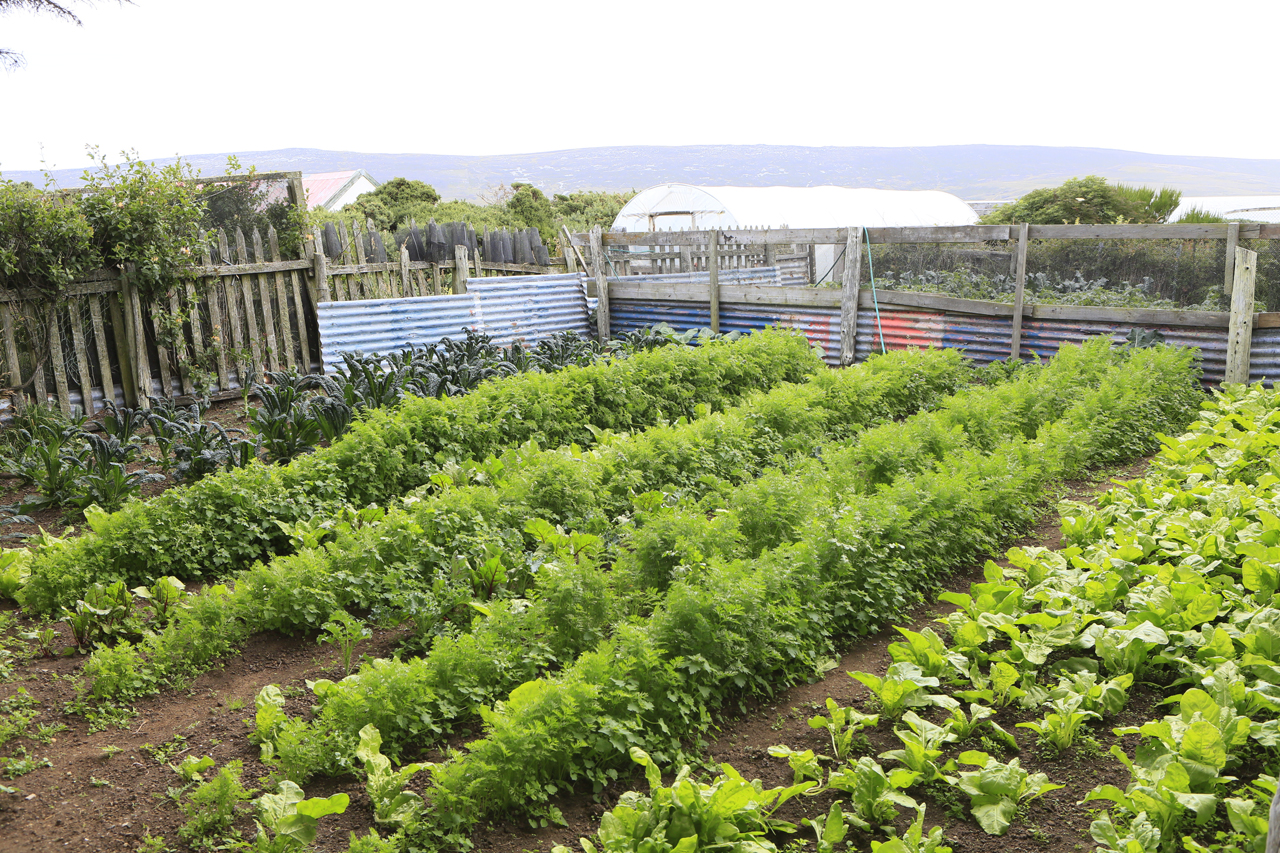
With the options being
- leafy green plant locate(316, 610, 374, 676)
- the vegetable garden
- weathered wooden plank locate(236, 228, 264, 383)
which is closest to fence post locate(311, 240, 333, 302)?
weathered wooden plank locate(236, 228, 264, 383)

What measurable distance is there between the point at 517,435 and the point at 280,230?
626cm

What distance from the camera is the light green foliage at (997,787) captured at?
2.97m

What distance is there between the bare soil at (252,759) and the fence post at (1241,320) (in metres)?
6.57

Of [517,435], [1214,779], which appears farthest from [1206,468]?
[517,435]

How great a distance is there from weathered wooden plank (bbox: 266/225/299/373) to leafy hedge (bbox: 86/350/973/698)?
225 inches

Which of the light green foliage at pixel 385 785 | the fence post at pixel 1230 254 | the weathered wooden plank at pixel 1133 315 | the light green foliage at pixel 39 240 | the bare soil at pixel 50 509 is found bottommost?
the light green foliage at pixel 385 785

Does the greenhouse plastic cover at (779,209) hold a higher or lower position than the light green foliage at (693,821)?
higher

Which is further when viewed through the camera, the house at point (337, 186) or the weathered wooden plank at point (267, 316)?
the house at point (337, 186)

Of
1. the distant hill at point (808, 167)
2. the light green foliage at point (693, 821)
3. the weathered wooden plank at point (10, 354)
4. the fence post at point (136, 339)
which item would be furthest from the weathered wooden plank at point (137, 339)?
the distant hill at point (808, 167)

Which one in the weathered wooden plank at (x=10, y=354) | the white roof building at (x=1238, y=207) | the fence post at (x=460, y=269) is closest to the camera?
the weathered wooden plank at (x=10, y=354)

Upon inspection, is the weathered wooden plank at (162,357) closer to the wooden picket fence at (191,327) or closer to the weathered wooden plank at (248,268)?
the wooden picket fence at (191,327)

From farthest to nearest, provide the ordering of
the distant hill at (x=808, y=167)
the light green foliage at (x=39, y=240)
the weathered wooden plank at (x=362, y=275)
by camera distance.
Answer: the distant hill at (x=808, y=167) < the weathered wooden plank at (x=362, y=275) < the light green foliage at (x=39, y=240)

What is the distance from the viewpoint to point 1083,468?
7039mm

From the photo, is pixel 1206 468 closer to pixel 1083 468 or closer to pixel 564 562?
pixel 1083 468
